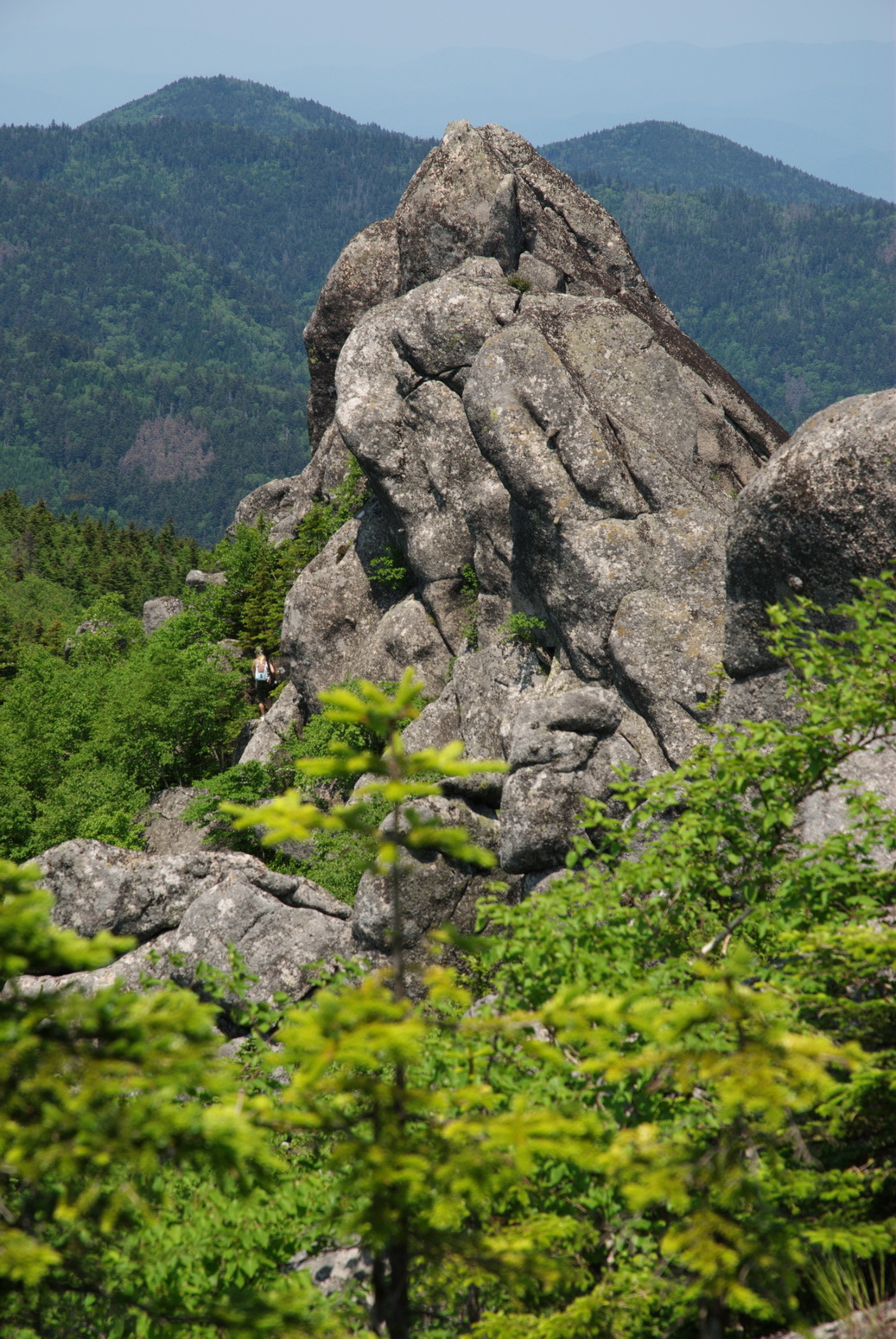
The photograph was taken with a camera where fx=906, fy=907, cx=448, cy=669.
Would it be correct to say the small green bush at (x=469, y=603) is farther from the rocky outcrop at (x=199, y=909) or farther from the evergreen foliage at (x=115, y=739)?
the evergreen foliage at (x=115, y=739)

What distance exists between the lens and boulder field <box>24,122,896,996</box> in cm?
2033

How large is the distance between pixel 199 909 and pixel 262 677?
17.7 m

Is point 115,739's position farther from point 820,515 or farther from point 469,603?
point 820,515

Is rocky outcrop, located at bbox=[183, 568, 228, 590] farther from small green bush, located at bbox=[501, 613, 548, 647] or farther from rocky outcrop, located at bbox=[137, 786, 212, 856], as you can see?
small green bush, located at bbox=[501, 613, 548, 647]

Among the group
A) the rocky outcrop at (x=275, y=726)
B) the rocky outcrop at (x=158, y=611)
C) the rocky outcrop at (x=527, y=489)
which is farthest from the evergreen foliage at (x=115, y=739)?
the rocky outcrop at (x=158, y=611)

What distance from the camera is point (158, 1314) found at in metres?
5.26

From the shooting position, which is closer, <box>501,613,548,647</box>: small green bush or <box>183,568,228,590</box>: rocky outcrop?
<box>501,613,548,647</box>: small green bush

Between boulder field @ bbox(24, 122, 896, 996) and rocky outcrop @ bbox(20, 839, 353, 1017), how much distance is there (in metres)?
0.07

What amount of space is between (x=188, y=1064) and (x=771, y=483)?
1752cm

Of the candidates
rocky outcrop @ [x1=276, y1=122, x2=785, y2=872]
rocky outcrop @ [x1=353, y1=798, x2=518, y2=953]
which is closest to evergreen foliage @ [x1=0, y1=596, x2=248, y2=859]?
rocky outcrop @ [x1=276, y1=122, x2=785, y2=872]

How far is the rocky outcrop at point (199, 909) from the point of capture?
81.4 feet

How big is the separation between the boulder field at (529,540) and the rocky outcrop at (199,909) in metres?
0.07

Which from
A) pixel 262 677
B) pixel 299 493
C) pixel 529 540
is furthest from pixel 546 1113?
pixel 299 493

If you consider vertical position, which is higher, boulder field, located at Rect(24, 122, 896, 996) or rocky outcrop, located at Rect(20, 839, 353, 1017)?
boulder field, located at Rect(24, 122, 896, 996)
